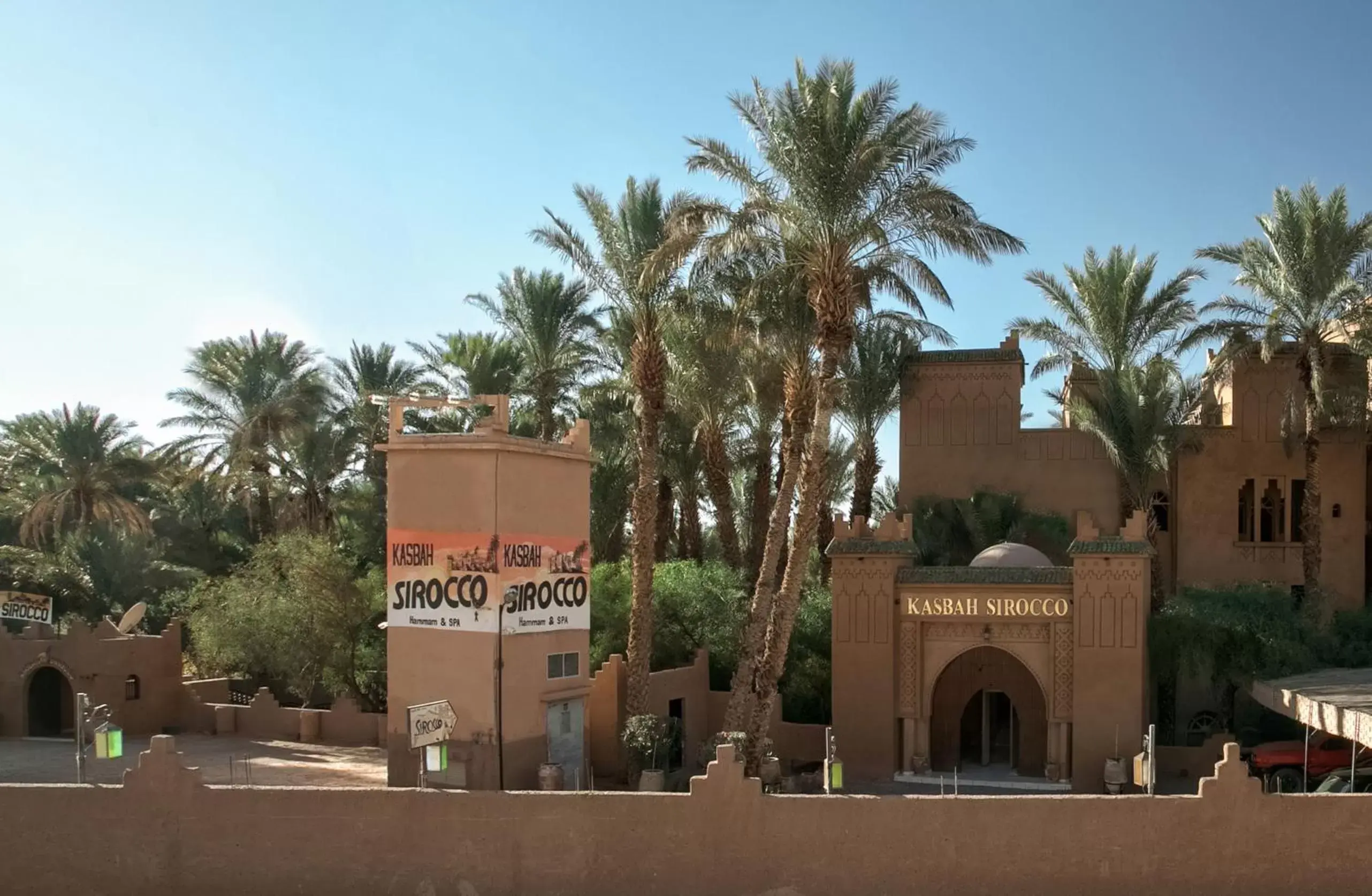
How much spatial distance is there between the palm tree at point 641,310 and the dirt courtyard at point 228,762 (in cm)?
528

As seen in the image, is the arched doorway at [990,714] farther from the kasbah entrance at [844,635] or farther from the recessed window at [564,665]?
the recessed window at [564,665]

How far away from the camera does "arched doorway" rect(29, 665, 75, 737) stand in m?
28.0

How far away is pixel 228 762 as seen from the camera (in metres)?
23.6

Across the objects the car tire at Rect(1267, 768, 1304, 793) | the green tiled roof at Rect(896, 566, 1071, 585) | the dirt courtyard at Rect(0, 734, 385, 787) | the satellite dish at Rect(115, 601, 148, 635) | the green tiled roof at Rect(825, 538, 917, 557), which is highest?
the green tiled roof at Rect(825, 538, 917, 557)

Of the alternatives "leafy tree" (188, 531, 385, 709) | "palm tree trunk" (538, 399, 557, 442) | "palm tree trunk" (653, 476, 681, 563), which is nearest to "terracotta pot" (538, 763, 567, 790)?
"leafy tree" (188, 531, 385, 709)

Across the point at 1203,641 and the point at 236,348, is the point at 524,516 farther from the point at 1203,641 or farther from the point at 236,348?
the point at 236,348

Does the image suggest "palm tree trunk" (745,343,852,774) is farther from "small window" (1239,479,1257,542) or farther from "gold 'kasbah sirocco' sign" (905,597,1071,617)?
"small window" (1239,479,1257,542)

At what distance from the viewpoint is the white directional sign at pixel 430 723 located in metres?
18.2

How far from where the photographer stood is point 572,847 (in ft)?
53.1

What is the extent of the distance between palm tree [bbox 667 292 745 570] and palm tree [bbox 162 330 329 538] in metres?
11.4

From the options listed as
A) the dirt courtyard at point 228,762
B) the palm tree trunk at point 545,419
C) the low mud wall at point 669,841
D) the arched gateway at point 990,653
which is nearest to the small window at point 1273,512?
the arched gateway at point 990,653

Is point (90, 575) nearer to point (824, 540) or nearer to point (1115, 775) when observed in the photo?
point (824, 540)

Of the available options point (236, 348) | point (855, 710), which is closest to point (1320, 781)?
point (855, 710)

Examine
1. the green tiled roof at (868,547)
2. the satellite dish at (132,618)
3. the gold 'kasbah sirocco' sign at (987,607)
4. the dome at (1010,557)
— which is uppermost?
the green tiled roof at (868,547)
